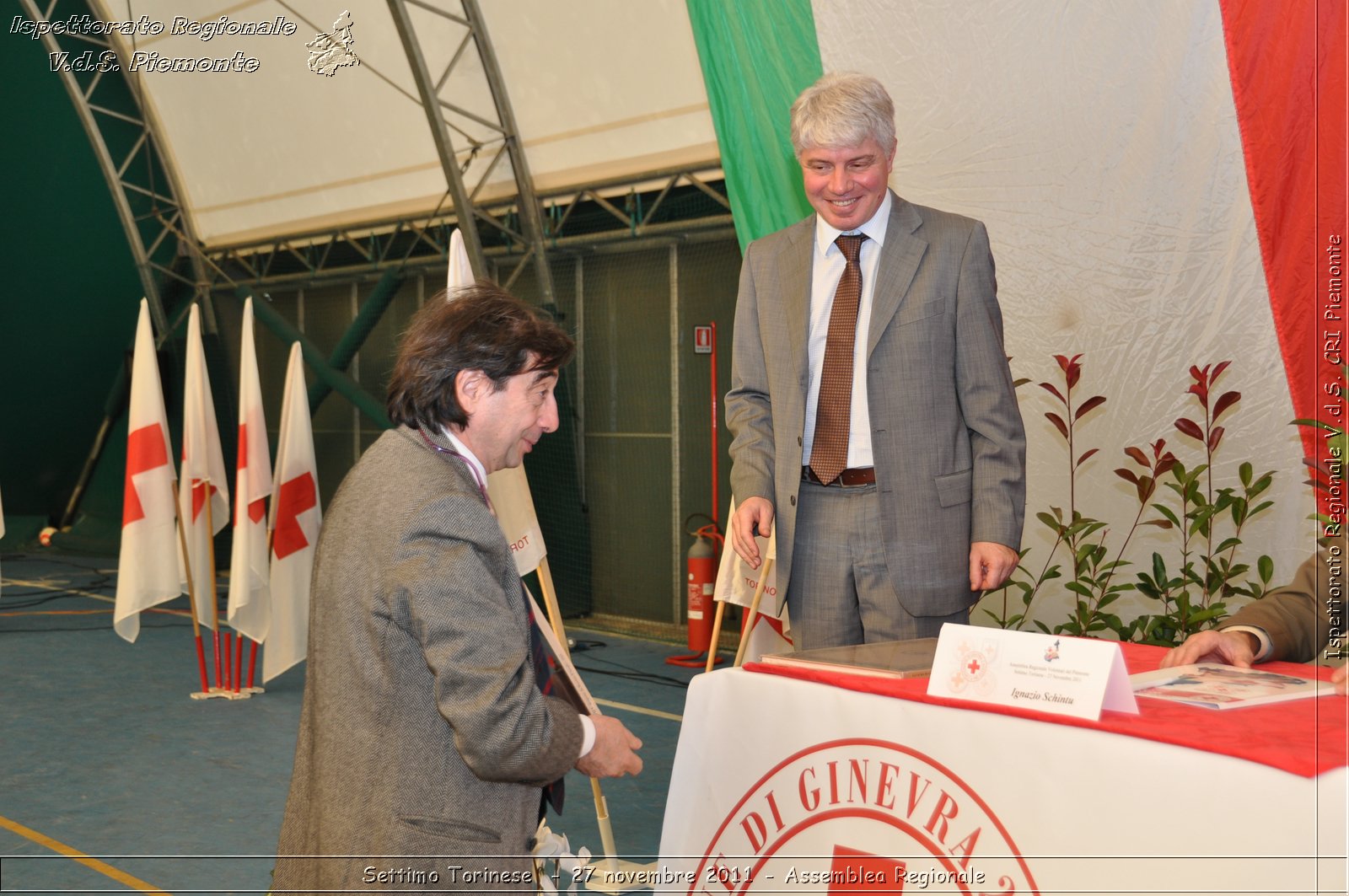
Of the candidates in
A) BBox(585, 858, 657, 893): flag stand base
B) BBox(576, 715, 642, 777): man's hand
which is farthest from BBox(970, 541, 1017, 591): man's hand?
BBox(585, 858, 657, 893): flag stand base

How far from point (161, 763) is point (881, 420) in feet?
10.4

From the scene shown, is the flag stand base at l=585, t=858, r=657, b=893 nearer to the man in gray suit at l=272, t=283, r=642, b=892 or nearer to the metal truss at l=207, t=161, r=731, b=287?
the man in gray suit at l=272, t=283, r=642, b=892

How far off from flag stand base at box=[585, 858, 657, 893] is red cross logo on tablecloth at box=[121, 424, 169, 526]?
9.83ft

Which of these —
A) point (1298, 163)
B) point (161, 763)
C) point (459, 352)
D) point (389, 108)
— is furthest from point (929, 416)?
point (389, 108)

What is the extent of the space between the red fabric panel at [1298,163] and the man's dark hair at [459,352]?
2110 mm

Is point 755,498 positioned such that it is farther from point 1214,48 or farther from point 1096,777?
point 1214,48

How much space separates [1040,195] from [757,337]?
5.59 feet

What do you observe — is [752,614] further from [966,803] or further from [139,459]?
[139,459]

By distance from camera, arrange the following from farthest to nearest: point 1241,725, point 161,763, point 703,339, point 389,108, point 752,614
Answer: point 389,108
point 703,339
point 161,763
point 752,614
point 1241,725

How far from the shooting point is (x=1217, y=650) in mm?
1511

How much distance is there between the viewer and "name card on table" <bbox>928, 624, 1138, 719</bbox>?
3.71ft

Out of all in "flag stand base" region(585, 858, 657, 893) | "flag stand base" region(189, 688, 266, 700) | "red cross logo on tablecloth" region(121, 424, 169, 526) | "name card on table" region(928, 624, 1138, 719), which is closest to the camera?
"name card on table" region(928, 624, 1138, 719)

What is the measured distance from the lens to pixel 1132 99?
10.5 feet

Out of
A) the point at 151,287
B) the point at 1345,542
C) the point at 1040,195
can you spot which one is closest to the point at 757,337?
the point at 1345,542
